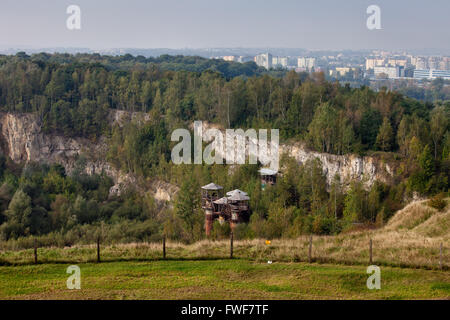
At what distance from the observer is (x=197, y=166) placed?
38.4 m

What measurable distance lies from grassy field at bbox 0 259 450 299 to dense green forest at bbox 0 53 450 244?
1147 cm

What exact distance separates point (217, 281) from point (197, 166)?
2552 cm

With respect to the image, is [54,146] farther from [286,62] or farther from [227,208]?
[286,62]

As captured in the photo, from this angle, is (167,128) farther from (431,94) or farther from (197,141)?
(431,94)

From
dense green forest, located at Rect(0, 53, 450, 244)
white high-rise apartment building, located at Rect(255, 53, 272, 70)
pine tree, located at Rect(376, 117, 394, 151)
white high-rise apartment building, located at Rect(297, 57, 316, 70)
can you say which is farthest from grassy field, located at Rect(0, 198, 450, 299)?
white high-rise apartment building, located at Rect(255, 53, 272, 70)

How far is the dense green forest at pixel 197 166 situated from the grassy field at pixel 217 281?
11.5 m

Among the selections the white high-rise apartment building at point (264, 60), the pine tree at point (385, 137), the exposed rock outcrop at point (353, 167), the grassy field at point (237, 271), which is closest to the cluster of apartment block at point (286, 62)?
the white high-rise apartment building at point (264, 60)

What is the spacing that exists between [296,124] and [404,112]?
7.88m

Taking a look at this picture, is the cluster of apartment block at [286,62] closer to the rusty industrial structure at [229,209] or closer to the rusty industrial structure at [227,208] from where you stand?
the rusty industrial structure at [227,208]

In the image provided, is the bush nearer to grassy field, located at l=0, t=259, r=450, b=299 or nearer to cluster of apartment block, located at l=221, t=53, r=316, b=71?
grassy field, located at l=0, t=259, r=450, b=299

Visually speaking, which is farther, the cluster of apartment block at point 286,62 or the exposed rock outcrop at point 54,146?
the cluster of apartment block at point 286,62

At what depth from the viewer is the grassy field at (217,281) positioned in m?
12.1

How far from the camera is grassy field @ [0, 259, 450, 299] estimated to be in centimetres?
1212

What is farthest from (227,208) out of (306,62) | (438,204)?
(306,62)
